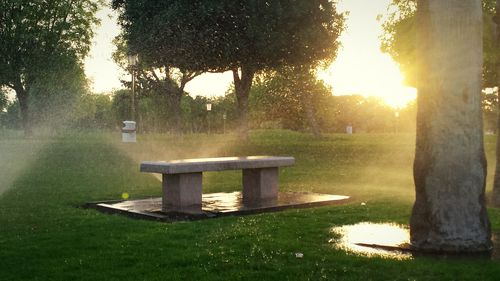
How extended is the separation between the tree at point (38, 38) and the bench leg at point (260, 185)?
3489 centimetres

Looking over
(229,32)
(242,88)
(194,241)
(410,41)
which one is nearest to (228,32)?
(229,32)

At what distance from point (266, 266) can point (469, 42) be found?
3.69m

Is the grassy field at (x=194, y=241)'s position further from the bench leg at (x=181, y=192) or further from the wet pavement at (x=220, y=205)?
the bench leg at (x=181, y=192)

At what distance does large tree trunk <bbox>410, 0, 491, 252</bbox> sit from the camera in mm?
7320

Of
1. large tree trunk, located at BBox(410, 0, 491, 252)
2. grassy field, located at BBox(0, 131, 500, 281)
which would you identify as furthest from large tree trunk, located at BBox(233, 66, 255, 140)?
large tree trunk, located at BBox(410, 0, 491, 252)

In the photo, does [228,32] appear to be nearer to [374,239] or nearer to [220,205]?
[220,205]

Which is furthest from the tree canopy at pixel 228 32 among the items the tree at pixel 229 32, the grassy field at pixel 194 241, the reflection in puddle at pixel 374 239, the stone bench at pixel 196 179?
the reflection in puddle at pixel 374 239

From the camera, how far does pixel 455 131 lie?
732cm

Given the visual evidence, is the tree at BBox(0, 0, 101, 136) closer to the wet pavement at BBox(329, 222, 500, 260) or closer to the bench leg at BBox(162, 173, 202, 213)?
the bench leg at BBox(162, 173, 202, 213)

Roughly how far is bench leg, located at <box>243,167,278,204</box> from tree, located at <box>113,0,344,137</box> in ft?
41.5

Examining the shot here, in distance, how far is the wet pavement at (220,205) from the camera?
418 inches

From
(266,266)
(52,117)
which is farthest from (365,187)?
(52,117)

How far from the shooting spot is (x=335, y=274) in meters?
6.26

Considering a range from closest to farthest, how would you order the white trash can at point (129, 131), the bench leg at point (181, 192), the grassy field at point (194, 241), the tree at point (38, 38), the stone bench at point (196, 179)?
the grassy field at point (194, 241), the stone bench at point (196, 179), the bench leg at point (181, 192), the white trash can at point (129, 131), the tree at point (38, 38)
